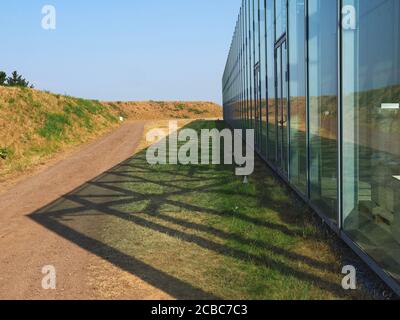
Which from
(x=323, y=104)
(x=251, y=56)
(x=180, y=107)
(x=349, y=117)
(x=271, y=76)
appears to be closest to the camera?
(x=349, y=117)

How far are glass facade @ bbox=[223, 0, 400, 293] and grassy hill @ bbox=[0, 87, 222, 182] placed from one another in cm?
1227

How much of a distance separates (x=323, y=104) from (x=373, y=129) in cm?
229

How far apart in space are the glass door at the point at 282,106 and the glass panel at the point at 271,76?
2.12ft

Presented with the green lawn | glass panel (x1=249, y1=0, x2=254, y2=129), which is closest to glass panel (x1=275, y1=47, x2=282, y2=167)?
the green lawn

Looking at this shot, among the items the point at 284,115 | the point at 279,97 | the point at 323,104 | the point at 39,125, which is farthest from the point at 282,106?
the point at 39,125

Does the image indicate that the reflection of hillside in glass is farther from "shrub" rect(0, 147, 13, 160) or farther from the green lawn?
"shrub" rect(0, 147, 13, 160)

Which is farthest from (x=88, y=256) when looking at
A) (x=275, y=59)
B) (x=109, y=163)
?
(x=109, y=163)

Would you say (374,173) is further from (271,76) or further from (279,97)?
(271,76)

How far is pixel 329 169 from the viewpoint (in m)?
7.69

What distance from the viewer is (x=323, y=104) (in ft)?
26.2

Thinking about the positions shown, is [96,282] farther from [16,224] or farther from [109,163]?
[109,163]

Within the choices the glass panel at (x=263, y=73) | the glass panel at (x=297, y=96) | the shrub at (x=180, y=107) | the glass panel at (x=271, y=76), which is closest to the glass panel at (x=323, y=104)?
the glass panel at (x=297, y=96)

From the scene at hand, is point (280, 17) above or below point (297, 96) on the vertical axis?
above

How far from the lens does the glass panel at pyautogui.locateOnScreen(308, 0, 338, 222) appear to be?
730cm
